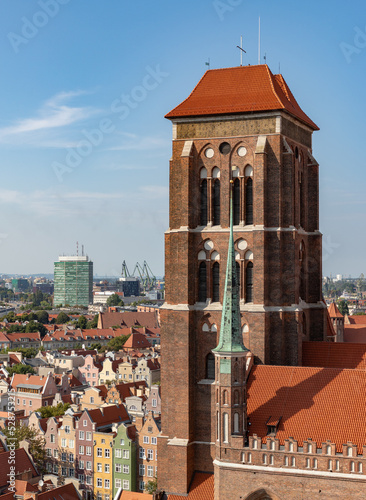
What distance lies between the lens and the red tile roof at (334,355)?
166 feet

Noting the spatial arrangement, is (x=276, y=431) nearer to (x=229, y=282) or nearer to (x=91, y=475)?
(x=229, y=282)

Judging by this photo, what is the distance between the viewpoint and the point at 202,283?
52094 millimetres

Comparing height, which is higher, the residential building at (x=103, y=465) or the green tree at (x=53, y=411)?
the green tree at (x=53, y=411)

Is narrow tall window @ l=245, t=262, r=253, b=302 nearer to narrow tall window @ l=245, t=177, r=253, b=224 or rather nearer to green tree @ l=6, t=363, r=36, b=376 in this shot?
narrow tall window @ l=245, t=177, r=253, b=224

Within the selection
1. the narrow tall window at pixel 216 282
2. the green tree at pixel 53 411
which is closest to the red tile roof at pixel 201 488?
the narrow tall window at pixel 216 282

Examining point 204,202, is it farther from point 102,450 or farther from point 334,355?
point 102,450

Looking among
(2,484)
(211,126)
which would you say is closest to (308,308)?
(211,126)

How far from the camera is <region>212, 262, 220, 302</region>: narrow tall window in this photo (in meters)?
51.4

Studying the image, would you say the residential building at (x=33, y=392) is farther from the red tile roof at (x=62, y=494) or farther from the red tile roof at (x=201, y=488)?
Result: the red tile roof at (x=201, y=488)

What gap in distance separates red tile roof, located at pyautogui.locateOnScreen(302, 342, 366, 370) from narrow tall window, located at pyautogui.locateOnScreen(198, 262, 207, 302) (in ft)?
26.0

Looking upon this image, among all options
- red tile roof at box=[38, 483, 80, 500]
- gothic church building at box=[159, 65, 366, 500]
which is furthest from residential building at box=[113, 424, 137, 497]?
gothic church building at box=[159, 65, 366, 500]

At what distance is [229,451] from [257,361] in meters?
7.35

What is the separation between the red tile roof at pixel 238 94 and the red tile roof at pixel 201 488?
24864 mm

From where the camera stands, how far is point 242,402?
43906 mm
